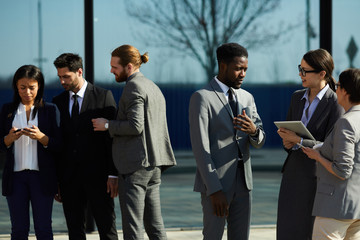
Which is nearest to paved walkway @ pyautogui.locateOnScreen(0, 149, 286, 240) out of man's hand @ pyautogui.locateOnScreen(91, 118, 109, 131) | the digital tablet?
man's hand @ pyautogui.locateOnScreen(91, 118, 109, 131)

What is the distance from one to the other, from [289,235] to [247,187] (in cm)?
69

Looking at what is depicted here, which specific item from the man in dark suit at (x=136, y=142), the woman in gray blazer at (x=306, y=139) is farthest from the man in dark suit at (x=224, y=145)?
the man in dark suit at (x=136, y=142)

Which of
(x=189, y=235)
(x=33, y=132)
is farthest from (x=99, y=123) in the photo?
(x=189, y=235)

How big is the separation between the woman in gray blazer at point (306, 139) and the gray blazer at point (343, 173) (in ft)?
1.56

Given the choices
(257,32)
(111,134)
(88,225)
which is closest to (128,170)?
(111,134)

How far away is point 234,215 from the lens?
13.9 ft

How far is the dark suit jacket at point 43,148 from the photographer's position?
4.72m

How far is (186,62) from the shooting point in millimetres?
6848

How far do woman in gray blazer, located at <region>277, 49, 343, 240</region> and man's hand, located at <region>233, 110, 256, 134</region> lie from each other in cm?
41

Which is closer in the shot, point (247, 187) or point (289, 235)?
point (247, 187)

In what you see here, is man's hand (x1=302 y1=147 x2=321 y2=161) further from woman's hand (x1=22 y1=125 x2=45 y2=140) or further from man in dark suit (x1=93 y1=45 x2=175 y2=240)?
woman's hand (x1=22 y1=125 x2=45 y2=140)

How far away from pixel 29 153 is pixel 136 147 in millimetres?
806

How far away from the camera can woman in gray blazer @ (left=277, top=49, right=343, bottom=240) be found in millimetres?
4500

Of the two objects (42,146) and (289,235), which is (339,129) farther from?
(42,146)
